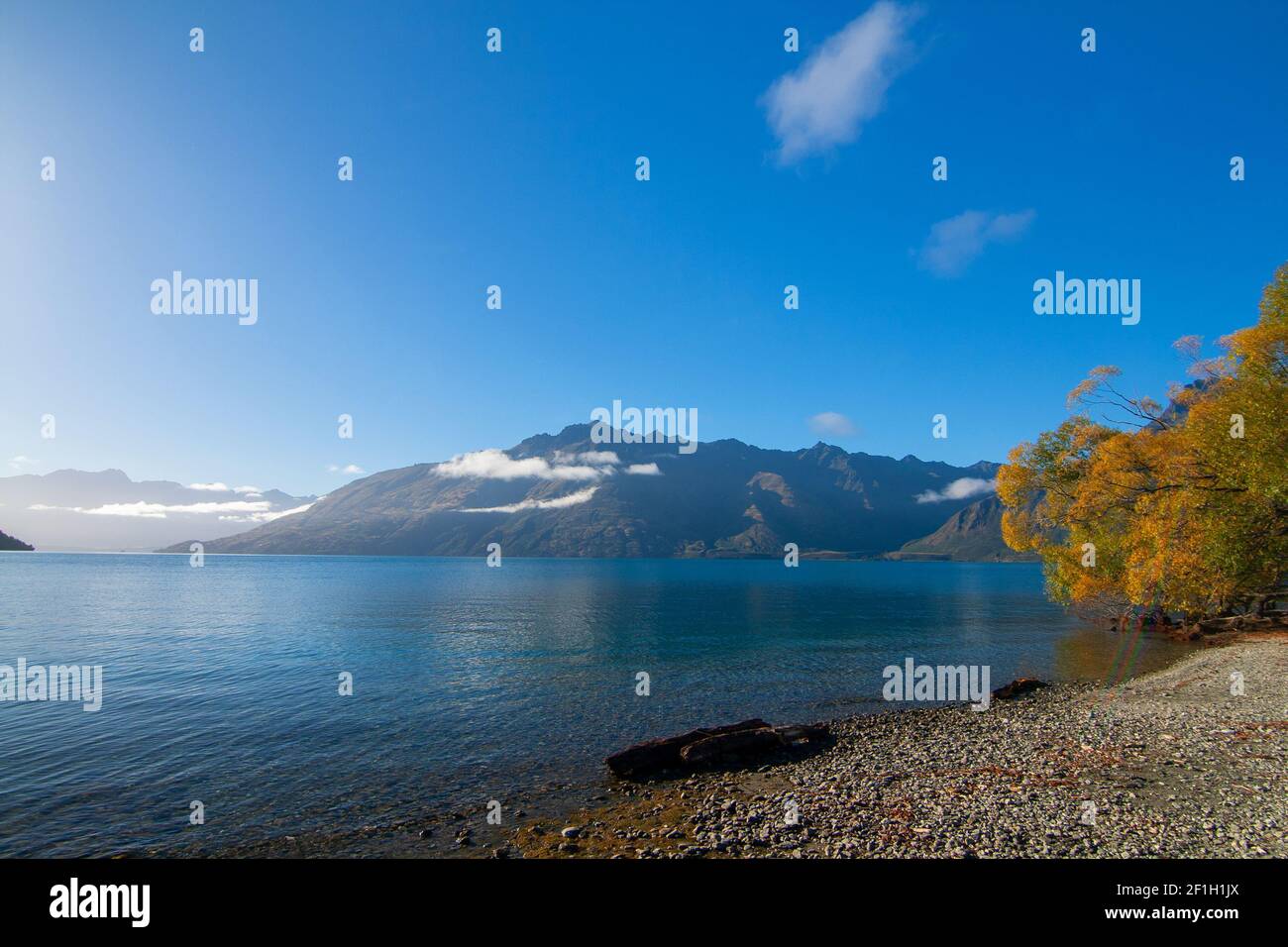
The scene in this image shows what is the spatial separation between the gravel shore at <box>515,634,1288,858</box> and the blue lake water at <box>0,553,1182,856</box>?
614 cm

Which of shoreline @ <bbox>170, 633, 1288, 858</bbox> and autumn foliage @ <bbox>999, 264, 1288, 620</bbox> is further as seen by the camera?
autumn foliage @ <bbox>999, 264, 1288, 620</bbox>

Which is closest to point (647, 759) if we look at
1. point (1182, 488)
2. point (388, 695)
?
point (388, 695)

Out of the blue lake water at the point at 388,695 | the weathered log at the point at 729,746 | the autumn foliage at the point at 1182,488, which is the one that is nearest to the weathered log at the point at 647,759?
the weathered log at the point at 729,746

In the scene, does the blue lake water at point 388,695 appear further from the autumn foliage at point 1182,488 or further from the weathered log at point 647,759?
the autumn foliage at point 1182,488

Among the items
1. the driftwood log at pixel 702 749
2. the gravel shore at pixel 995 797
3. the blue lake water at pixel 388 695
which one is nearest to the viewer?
the gravel shore at pixel 995 797

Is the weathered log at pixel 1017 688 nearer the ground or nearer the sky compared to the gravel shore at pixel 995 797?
nearer the ground

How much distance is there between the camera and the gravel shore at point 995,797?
15.5 meters

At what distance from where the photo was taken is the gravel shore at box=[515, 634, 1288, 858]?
50.7ft

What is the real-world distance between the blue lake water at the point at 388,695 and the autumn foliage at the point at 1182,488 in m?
9.78

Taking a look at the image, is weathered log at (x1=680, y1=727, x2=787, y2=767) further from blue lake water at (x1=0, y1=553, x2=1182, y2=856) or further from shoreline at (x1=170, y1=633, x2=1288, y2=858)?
blue lake water at (x1=0, y1=553, x2=1182, y2=856)

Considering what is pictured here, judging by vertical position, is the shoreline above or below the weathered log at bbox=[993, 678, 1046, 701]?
above

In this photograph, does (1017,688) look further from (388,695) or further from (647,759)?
(388,695)

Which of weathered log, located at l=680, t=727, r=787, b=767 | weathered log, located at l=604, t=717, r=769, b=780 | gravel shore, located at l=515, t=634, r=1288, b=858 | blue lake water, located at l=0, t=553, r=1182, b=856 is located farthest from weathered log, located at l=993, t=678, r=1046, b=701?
weathered log, located at l=604, t=717, r=769, b=780

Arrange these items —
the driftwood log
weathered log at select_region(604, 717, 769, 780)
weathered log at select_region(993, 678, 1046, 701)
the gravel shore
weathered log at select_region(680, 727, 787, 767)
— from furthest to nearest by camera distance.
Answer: weathered log at select_region(993, 678, 1046, 701) → weathered log at select_region(680, 727, 787, 767) → the driftwood log → weathered log at select_region(604, 717, 769, 780) → the gravel shore
